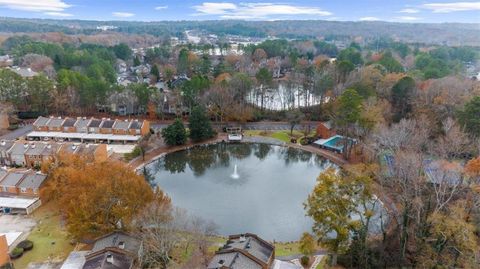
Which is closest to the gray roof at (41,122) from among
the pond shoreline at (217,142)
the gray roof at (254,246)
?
the pond shoreline at (217,142)

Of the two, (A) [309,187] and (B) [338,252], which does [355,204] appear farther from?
(A) [309,187]

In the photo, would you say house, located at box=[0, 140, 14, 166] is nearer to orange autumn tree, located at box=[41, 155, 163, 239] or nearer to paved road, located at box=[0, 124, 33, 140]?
paved road, located at box=[0, 124, 33, 140]

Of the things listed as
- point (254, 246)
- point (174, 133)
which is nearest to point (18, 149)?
point (174, 133)

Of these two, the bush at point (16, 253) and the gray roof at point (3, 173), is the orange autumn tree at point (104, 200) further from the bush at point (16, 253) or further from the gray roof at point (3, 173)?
the gray roof at point (3, 173)

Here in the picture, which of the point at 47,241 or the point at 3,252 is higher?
the point at 3,252

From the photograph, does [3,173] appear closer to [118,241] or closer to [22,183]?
[22,183]
